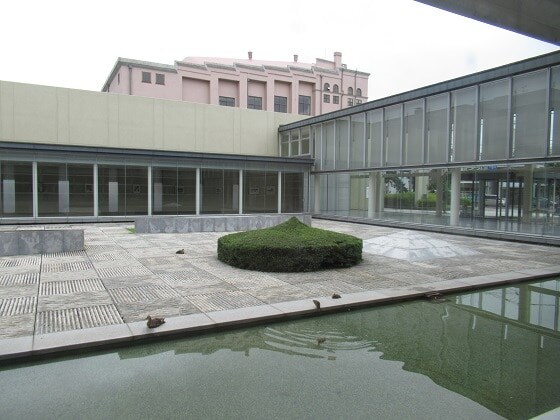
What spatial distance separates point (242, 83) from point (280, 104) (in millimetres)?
5901

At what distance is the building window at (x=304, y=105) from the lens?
2351 inches

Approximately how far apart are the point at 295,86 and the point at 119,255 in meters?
49.7

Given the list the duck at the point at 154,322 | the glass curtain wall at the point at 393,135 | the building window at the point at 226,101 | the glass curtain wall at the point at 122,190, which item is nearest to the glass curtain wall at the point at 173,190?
the glass curtain wall at the point at 122,190

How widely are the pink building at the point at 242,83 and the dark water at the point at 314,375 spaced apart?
49868mm

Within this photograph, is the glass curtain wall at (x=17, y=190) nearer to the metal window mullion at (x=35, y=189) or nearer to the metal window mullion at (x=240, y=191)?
the metal window mullion at (x=35, y=189)

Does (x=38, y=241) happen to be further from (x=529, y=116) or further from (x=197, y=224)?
(x=529, y=116)

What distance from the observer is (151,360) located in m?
5.22

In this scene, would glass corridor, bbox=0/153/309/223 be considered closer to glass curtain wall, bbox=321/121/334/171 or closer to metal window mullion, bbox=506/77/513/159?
glass curtain wall, bbox=321/121/334/171

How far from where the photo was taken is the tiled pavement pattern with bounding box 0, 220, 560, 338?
22.5 feet

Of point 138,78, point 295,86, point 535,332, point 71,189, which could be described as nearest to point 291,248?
point 535,332

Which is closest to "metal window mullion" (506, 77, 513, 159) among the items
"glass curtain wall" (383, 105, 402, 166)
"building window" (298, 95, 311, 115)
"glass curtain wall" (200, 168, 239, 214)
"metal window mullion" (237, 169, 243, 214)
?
"glass curtain wall" (383, 105, 402, 166)

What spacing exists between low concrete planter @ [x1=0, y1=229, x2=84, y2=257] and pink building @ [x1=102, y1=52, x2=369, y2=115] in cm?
4128

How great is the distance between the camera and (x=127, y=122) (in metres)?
28.6

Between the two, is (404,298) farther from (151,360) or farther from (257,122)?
(257,122)
